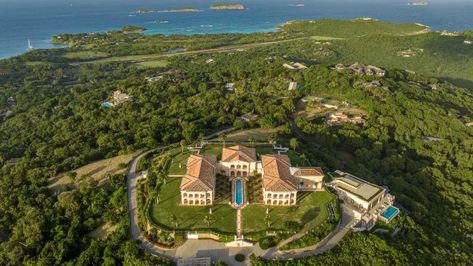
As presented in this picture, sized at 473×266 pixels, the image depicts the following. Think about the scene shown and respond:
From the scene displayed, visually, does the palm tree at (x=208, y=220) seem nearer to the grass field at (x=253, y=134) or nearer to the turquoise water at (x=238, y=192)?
the turquoise water at (x=238, y=192)

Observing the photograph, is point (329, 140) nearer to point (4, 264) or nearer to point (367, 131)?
point (367, 131)

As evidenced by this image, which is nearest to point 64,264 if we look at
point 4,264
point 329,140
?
point 4,264

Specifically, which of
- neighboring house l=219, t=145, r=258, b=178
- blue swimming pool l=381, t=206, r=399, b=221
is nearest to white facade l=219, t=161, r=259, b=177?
neighboring house l=219, t=145, r=258, b=178

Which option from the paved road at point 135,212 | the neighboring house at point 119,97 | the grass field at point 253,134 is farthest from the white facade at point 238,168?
the neighboring house at point 119,97

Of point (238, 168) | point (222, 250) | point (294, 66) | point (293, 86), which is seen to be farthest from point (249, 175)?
point (294, 66)

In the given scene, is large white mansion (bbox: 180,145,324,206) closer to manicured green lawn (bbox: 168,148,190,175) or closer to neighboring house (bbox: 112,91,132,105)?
manicured green lawn (bbox: 168,148,190,175)

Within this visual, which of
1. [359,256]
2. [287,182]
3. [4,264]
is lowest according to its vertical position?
[4,264]

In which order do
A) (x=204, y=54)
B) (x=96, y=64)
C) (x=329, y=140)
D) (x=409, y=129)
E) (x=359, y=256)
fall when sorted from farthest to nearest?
(x=204, y=54), (x=96, y=64), (x=409, y=129), (x=329, y=140), (x=359, y=256)
